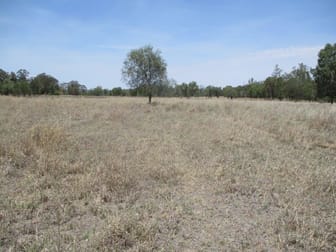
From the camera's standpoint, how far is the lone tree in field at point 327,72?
96.0 ft

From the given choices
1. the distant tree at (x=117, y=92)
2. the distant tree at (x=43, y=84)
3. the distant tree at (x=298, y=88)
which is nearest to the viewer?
the distant tree at (x=298, y=88)

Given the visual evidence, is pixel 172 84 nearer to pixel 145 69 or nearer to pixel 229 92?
pixel 145 69

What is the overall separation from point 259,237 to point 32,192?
3.30 m

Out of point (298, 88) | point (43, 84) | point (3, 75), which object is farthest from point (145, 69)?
point (3, 75)

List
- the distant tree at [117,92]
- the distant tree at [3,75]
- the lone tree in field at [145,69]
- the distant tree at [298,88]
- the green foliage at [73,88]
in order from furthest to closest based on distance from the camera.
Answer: the distant tree at [117,92] < the green foliage at [73,88] < the distant tree at [3,75] < the distant tree at [298,88] < the lone tree in field at [145,69]

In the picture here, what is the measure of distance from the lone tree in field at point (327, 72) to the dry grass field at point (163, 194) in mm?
26905

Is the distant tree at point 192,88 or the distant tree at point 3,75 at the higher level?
the distant tree at point 3,75

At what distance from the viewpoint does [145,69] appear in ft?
77.3

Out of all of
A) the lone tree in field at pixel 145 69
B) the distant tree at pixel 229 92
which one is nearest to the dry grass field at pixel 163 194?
the lone tree in field at pixel 145 69

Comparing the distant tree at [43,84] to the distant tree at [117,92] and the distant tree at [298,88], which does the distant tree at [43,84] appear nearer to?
the distant tree at [117,92]

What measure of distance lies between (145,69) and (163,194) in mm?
20739

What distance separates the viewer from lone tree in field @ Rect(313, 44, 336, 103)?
29266 millimetres

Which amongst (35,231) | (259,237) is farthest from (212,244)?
(35,231)

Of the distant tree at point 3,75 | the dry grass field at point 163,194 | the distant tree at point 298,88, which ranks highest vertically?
the distant tree at point 3,75
